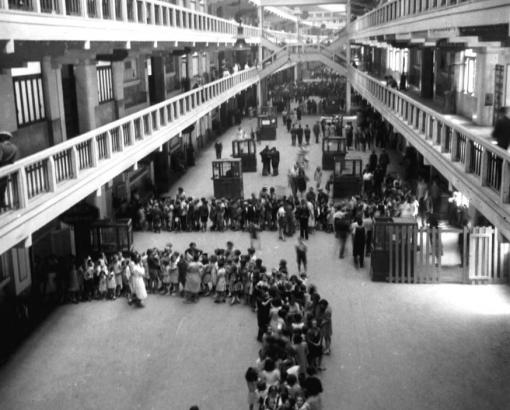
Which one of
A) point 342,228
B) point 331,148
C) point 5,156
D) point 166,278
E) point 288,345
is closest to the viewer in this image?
point 5,156

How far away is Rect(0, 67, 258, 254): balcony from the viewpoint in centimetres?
1175

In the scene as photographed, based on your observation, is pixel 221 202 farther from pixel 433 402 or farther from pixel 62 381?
pixel 433 402

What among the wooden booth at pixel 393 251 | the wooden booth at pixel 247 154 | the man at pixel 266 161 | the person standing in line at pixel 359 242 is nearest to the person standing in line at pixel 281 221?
the person standing in line at pixel 359 242

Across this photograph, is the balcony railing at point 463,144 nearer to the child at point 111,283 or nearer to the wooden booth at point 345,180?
the wooden booth at point 345,180

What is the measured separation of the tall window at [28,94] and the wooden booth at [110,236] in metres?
3.75

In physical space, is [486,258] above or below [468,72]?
below

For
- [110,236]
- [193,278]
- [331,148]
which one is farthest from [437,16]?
[331,148]

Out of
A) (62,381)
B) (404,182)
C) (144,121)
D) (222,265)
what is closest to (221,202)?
(144,121)

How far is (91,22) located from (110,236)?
7145 mm

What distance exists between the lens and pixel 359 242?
1941cm

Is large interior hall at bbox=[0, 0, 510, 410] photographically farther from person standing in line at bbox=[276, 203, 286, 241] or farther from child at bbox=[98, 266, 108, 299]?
person standing in line at bbox=[276, 203, 286, 241]

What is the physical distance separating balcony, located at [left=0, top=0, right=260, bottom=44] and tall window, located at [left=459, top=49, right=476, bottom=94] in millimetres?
10139

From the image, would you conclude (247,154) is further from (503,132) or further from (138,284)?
(503,132)

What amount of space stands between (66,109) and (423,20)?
10440mm
